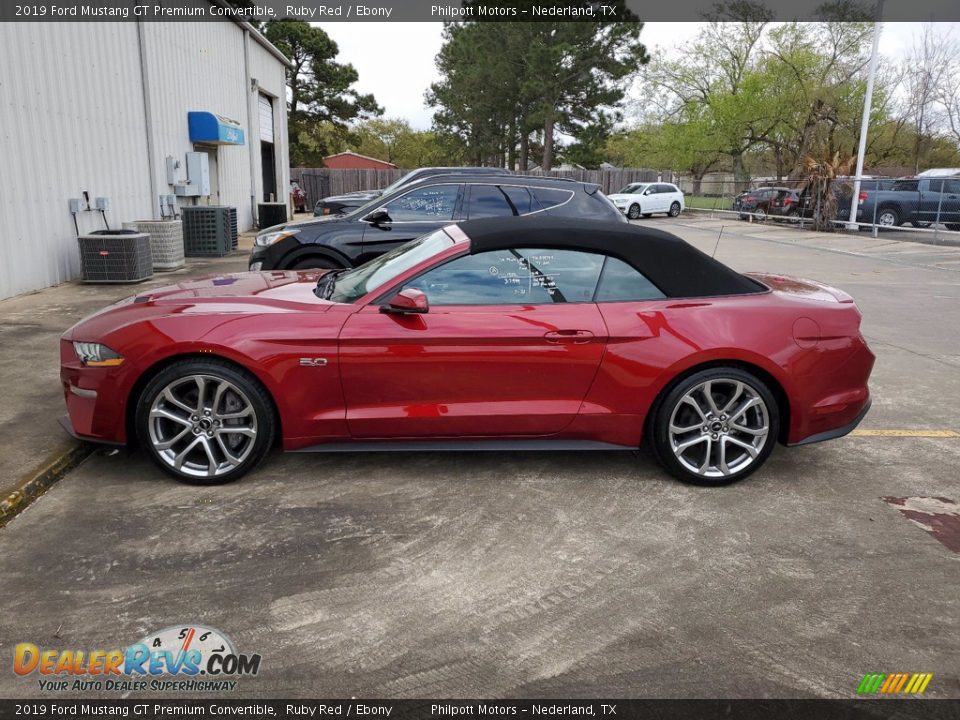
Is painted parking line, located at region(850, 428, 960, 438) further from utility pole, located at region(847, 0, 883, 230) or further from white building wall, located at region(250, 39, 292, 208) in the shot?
white building wall, located at region(250, 39, 292, 208)

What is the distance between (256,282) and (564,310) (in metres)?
2.12

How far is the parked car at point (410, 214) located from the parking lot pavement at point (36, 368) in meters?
2.41

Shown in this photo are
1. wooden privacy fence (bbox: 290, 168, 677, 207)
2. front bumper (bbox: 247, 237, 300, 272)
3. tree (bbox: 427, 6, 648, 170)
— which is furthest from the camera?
wooden privacy fence (bbox: 290, 168, 677, 207)

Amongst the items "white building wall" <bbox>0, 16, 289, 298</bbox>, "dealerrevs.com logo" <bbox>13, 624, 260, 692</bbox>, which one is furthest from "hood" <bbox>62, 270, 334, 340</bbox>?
"white building wall" <bbox>0, 16, 289, 298</bbox>

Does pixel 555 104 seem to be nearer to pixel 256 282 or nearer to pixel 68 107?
pixel 68 107

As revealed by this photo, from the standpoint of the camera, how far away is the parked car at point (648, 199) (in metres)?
34.2

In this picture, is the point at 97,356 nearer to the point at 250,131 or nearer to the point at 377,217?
the point at 377,217

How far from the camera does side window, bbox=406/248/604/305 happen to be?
167 inches

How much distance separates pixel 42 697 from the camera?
257 cm

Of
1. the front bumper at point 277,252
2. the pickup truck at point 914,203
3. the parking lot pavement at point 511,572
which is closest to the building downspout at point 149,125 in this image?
the front bumper at point 277,252

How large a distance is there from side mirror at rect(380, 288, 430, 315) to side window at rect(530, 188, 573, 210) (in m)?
5.34

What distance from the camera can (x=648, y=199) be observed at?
34.8 metres

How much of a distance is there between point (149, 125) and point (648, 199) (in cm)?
2488

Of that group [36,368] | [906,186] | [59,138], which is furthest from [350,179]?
[36,368]
